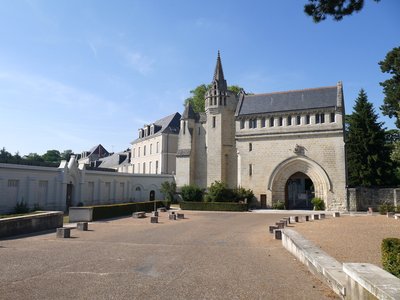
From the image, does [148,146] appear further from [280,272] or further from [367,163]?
[280,272]

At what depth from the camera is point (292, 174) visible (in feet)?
126

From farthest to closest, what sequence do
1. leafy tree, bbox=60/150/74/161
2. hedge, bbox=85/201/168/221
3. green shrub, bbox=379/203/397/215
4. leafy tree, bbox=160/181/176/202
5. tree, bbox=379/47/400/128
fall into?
leafy tree, bbox=60/150/74/161 → leafy tree, bbox=160/181/176/202 → green shrub, bbox=379/203/397/215 → tree, bbox=379/47/400/128 → hedge, bbox=85/201/168/221

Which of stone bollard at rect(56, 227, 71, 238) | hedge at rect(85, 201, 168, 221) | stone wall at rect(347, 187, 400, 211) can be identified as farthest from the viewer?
stone wall at rect(347, 187, 400, 211)

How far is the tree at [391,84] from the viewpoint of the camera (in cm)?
2801

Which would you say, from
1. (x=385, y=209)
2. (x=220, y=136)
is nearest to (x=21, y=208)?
(x=220, y=136)

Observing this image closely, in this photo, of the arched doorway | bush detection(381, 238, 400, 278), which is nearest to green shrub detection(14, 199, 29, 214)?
bush detection(381, 238, 400, 278)

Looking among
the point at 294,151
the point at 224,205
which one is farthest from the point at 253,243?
the point at 294,151

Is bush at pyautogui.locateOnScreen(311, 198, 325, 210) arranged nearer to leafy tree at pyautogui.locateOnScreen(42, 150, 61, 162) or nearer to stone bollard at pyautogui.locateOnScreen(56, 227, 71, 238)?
stone bollard at pyautogui.locateOnScreen(56, 227, 71, 238)

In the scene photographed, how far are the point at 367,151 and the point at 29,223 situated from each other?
1240 inches

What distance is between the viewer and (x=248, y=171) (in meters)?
39.8

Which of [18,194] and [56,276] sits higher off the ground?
[18,194]

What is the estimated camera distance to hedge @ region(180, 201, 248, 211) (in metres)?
35.4

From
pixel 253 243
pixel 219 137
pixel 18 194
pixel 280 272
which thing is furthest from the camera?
pixel 219 137

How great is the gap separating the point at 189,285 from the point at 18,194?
22.7 m
